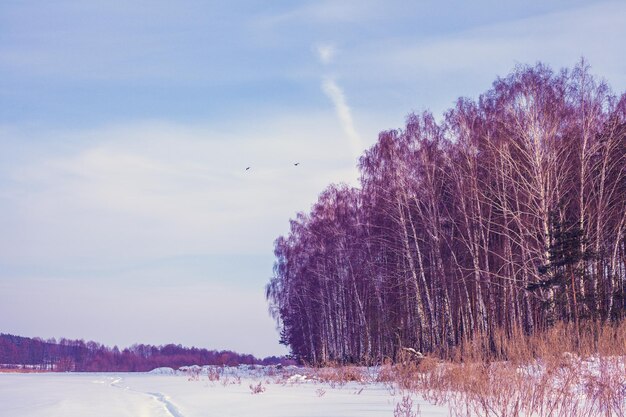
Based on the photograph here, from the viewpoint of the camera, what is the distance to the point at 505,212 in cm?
2189

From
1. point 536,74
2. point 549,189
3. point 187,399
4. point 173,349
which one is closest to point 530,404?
point 187,399

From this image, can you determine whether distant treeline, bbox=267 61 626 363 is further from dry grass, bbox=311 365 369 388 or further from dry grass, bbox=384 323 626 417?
dry grass, bbox=384 323 626 417

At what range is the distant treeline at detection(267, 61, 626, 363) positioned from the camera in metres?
20.7

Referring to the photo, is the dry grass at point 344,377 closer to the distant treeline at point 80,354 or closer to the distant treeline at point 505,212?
the distant treeline at point 505,212

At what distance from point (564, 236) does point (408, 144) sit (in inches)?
325

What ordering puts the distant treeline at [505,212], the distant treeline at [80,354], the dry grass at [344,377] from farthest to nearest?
the distant treeline at [80,354] → the distant treeline at [505,212] → the dry grass at [344,377]

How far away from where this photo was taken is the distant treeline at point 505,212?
67.8 ft

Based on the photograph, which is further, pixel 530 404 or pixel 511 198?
pixel 511 198

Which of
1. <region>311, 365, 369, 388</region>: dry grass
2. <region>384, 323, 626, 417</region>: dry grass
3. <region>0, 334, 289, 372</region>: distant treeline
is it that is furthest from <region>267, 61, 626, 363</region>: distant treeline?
<region>0, 334, 289, 372</region>: distant treeline

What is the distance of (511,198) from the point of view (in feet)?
75.4

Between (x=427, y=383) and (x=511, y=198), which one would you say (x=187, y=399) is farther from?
(x=511, y=198)

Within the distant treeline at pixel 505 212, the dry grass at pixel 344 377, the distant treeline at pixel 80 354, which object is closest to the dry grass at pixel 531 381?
the dry grass at pixel 344 377

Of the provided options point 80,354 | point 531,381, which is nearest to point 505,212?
point 531,381

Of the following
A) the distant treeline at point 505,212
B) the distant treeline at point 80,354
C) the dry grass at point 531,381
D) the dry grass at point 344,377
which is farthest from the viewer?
the distant treeline at point 80,354
